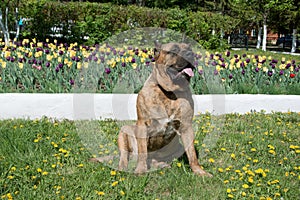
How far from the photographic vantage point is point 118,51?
276 inches

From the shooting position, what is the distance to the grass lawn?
3229 millimetres

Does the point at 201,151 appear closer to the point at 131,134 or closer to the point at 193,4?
the point at 131,134

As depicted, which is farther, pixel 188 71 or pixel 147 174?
pixel 147 174

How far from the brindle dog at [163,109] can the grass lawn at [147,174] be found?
247 mm

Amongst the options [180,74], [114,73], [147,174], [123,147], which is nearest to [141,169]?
[147,174]

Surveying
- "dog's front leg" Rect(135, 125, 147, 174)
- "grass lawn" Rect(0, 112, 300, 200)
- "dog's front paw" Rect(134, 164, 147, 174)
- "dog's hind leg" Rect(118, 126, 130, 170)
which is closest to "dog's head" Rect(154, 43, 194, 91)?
"dog's front leg" Rect(135, 125, 147, 174)

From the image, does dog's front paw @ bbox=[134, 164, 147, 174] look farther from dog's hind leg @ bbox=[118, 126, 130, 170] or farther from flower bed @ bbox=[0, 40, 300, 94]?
flower bed @ bbox=[0, 40, 300, 94]

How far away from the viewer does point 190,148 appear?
3.46 m

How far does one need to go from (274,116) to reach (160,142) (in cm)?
349

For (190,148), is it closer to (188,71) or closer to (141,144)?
(141,144)

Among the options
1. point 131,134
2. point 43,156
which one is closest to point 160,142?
point 131,134

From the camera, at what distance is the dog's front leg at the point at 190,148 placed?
11.0 feet

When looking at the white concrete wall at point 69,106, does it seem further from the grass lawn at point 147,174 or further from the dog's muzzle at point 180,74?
the dog's muzzle at point 180,74

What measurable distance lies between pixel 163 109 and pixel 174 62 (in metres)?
0.45
